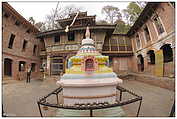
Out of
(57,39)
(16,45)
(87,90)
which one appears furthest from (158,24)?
(16,45)

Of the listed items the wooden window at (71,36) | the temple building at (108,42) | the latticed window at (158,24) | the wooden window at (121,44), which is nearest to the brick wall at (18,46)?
the temple building at (108,42)

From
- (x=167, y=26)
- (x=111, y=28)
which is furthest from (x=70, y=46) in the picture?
(x=167, y=26)

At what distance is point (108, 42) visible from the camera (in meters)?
14.3

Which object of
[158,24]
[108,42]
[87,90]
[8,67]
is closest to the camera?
[87,90]

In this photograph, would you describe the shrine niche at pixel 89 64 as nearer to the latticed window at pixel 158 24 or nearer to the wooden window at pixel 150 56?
the latticed window at pixel 158 24

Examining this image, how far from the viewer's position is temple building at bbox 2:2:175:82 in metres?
8.67

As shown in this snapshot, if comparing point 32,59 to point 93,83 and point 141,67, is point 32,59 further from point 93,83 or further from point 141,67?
point 93,83

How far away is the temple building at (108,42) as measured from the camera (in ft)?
28.5

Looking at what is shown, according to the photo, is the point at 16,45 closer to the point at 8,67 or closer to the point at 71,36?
the point at 8,67

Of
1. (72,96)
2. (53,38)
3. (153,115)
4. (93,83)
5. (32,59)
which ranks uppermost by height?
(53,38)

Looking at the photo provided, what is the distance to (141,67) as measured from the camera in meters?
13.0

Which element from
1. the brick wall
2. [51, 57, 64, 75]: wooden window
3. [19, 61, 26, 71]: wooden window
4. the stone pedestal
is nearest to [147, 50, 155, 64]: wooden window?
[51, 57, 64, 75]: wooden window

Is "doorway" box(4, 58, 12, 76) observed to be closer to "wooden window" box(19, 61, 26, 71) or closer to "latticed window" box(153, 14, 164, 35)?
"wooden window" box(19, 61, 26, 71)

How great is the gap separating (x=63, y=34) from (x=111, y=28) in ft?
15.0
